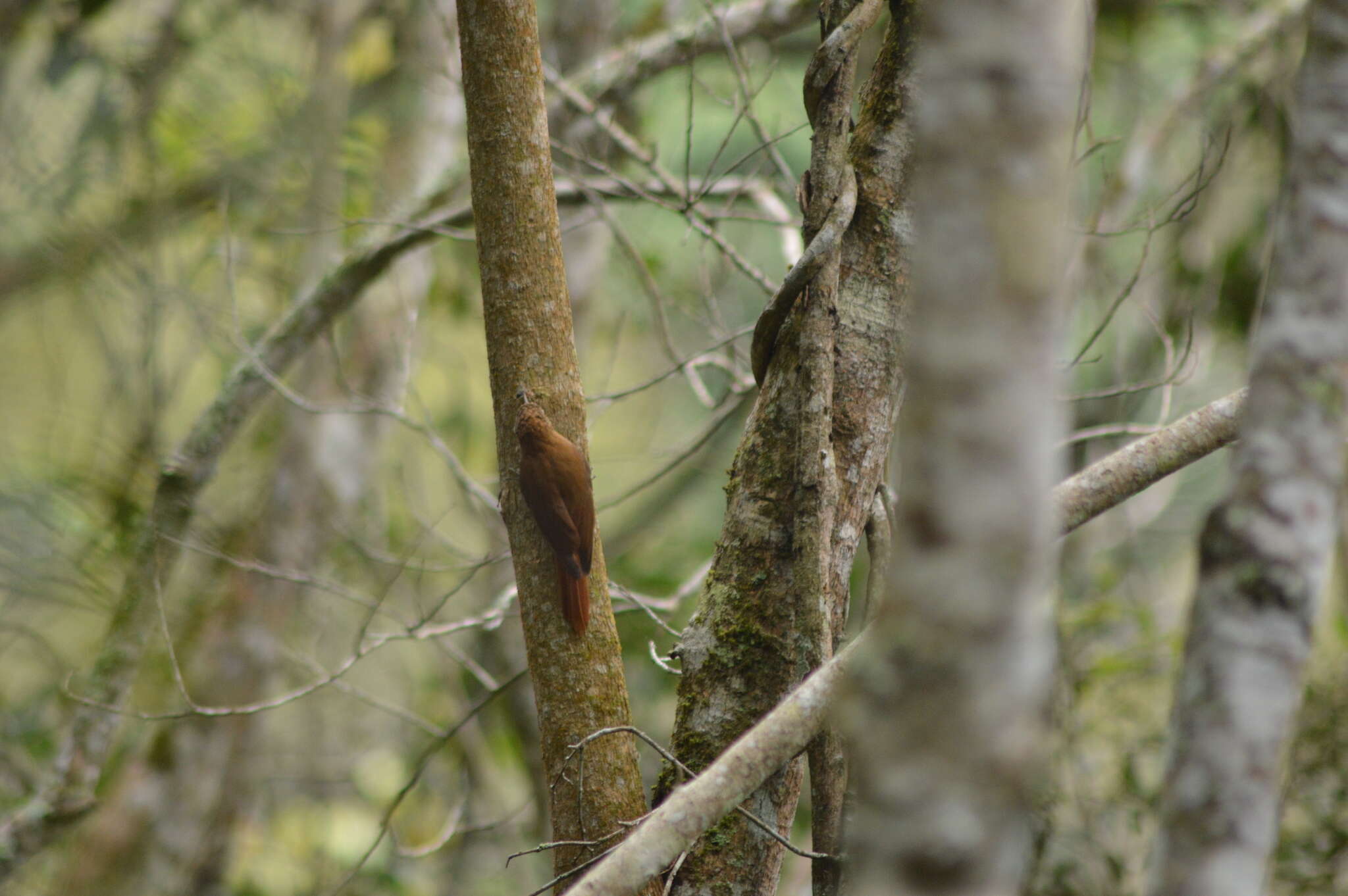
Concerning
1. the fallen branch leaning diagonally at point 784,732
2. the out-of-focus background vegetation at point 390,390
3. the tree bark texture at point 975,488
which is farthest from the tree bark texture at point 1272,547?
the out-of-focus background vegetation at point 390,390

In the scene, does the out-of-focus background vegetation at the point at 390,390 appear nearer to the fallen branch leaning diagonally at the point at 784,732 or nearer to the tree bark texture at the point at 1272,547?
the fallen branch leaning diagonally at the point at 784,732

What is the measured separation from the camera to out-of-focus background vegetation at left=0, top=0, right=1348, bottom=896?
3670mm

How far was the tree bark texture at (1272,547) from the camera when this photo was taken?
3.03 feet

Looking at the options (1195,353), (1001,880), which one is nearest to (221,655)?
(1195,353)

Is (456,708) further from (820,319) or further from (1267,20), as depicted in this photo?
(1267,20)

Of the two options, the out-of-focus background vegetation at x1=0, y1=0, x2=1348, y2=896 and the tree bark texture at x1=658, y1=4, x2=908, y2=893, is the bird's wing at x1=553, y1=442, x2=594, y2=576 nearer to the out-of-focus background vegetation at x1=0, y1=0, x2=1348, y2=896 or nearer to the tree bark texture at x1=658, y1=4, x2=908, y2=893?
the tree bark texture at x1=658, y1=4, x2=908, y2=893

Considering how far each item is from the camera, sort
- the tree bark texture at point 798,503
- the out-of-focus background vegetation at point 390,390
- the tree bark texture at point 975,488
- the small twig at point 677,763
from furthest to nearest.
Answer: the out-of-focus background vegetation at point 390,390, the tree bark texture at point 798,503, the small twig at point 677,763, the tree bark texture at point 975,488

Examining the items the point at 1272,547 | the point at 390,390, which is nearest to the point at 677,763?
the point at 1272,547

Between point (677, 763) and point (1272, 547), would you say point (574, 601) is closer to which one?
point (677, 763)

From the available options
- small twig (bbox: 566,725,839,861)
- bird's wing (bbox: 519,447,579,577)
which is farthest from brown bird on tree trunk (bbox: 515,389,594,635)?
small twig (bbox: 566,725,839,861)

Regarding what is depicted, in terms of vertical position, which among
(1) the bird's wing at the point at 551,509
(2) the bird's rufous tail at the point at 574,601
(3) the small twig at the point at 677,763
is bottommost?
(3) the small twig at the point at 677,763

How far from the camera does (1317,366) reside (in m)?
0.98

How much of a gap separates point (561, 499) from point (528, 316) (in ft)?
1.06

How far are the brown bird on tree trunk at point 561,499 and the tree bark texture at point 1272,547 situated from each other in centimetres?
102
